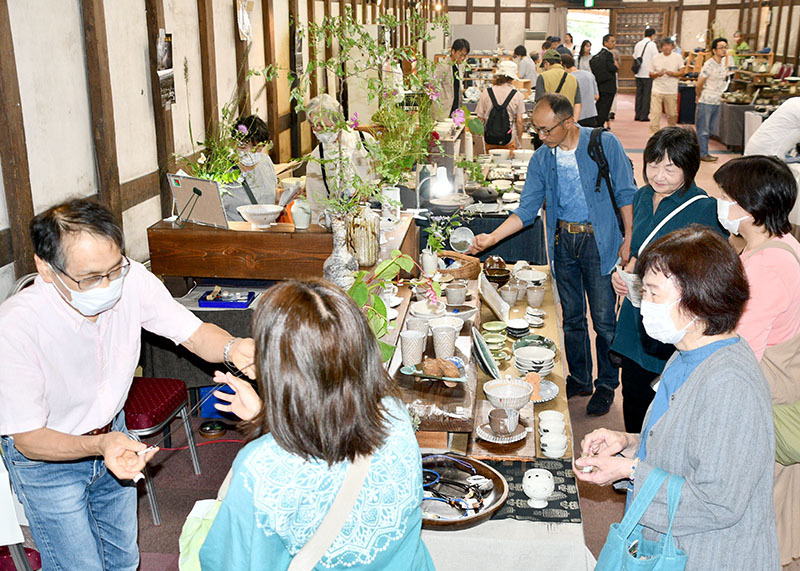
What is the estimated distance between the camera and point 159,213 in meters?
4.68

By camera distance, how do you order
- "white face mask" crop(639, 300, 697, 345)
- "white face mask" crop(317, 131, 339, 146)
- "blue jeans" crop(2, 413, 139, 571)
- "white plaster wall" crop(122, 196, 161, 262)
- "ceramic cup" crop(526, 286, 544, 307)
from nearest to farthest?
"white face mask" crop(639, 300, 697, 345) < "blue jeans" crop(2, 413, 139, 571) < "ceramic cup" crop(526, 286, 544, 307) < "white face mask" crop(317, 131, 339, 146) < "white plaster wall" crop(122, 196, 161, 262)

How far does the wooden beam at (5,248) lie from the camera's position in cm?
316

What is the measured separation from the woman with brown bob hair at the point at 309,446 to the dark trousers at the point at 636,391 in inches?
85.9

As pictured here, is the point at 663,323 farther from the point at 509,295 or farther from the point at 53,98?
the point at 53,98

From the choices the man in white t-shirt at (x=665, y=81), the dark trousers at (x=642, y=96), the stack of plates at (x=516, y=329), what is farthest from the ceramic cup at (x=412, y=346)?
the dark trousers at (x=642, y=96)

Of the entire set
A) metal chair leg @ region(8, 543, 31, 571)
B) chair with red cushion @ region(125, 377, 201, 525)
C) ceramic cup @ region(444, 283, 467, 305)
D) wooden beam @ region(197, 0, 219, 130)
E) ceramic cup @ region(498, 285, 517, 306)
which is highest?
wooden beam @ region(197, 0, 219, 130)

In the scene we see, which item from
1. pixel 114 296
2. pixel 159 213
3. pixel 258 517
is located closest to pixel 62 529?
pixel 114 296

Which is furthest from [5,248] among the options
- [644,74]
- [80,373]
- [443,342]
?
[644,74]

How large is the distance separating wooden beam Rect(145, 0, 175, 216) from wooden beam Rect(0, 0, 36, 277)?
1.38 m

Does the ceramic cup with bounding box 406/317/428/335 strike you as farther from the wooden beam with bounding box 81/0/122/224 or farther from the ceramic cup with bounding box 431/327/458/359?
the wooden beam with bounding box 81/0/122/224

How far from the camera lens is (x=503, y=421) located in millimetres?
2551

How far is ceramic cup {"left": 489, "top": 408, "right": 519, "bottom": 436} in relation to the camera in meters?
2.56

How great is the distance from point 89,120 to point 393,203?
1.61 meters

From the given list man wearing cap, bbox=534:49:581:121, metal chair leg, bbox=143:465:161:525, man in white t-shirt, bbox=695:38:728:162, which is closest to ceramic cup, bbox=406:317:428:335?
metal chair leg, bbox=143:465:161:525
